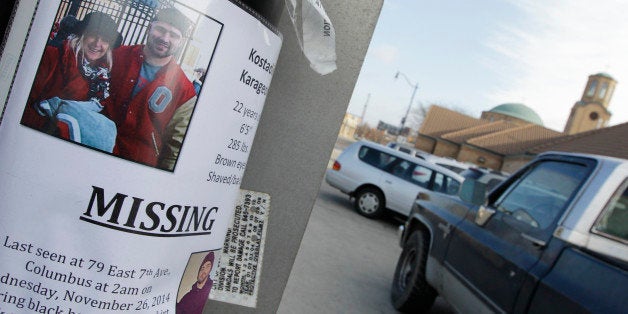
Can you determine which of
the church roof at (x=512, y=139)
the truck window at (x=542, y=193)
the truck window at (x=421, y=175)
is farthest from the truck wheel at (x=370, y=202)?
the church roof at (x=512, y=139)

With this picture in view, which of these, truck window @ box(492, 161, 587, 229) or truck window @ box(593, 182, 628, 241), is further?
truck window @ box(492, 161, 587, 229)

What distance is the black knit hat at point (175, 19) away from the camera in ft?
3.52

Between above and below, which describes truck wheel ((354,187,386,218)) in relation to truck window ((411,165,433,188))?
below

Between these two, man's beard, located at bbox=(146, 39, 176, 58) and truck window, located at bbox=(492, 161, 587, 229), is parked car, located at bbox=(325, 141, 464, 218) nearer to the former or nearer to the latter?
truck window, located at bbox=(492, 161, 587, 229)

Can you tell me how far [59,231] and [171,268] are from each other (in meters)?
0.28

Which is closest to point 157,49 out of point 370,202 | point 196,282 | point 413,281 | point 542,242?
point 196,282

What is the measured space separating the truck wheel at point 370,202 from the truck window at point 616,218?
886cm

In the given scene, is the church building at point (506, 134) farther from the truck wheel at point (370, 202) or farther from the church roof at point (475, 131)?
the truck wheel at point (370, 202)

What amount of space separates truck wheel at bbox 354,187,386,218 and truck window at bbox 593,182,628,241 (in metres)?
8.86

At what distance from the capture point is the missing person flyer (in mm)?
1049

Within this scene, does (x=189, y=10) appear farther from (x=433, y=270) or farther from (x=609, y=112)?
(x=609, y=112)

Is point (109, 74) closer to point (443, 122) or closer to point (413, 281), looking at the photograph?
point (413, 281)

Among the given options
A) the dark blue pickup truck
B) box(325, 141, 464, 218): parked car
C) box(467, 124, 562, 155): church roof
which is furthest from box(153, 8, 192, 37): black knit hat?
box(467, 124, 562, 155): church roof

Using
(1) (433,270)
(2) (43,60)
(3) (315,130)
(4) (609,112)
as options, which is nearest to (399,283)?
(1) (433,270)
